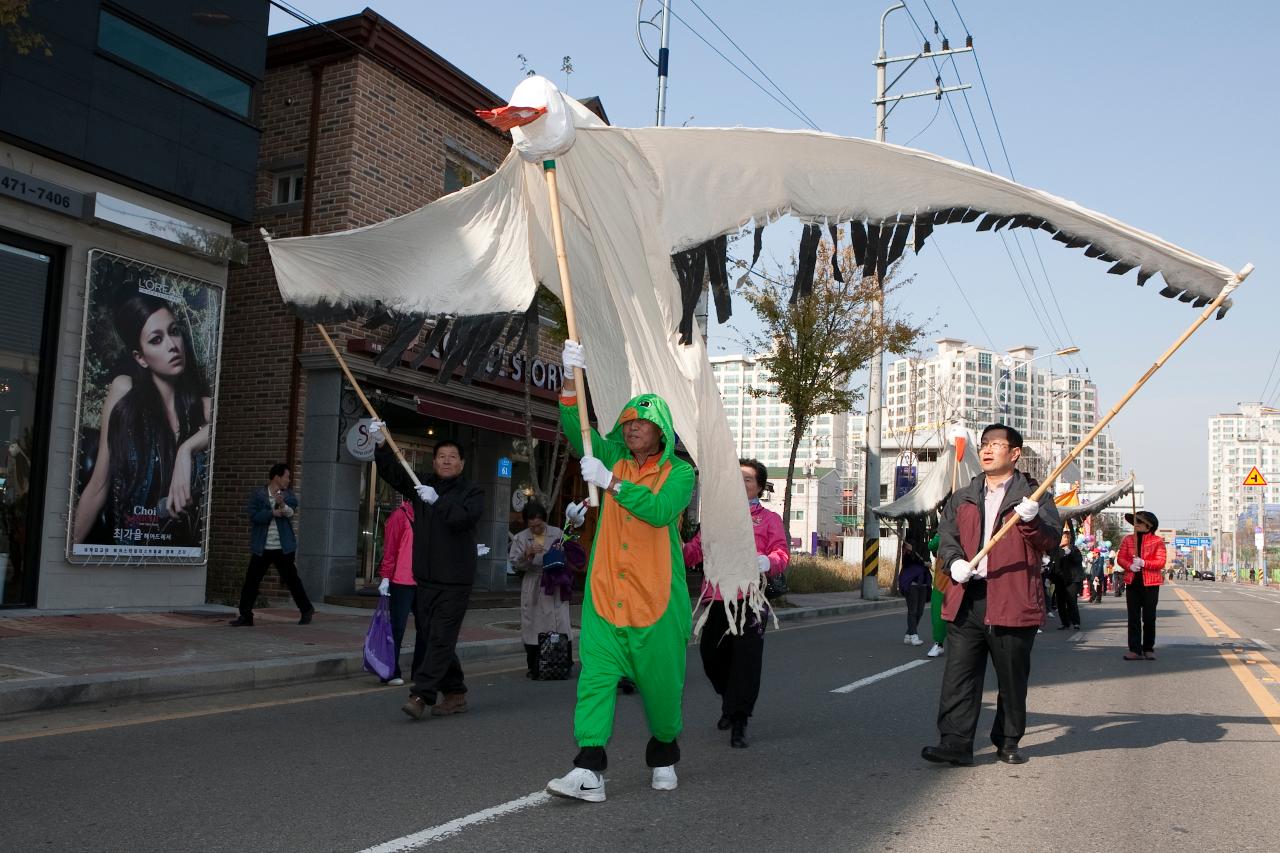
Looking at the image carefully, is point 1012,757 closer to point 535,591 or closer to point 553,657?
point 553,657

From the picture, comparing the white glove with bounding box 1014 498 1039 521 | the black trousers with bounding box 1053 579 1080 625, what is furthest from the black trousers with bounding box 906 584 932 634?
the white glove with bounding box 1014 498 1039 521

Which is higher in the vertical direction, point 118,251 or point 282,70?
point 282,70

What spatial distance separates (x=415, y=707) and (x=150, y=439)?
727cm

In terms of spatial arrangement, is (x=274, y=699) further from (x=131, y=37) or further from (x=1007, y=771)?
(x=131, y=37)

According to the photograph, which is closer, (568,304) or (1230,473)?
(568,304)

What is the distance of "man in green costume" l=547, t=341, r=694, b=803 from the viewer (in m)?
4.82

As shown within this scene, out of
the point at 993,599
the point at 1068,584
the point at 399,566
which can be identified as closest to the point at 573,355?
the point at 993,599

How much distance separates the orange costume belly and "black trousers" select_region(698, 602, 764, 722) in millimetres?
1476

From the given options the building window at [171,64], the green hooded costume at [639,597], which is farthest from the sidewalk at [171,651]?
the building window at [171,64]

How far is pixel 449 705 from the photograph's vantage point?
7398mm

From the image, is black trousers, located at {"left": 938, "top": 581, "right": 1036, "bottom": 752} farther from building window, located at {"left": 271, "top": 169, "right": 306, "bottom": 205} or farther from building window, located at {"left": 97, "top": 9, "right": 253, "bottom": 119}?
building window, located at {"left": 271, "top": 169, "right": 306, "bottom": 205}

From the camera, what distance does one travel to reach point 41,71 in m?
11.2

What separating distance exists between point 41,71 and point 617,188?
8.86 meters

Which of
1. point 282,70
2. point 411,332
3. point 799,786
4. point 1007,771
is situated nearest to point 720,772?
point 799,786
